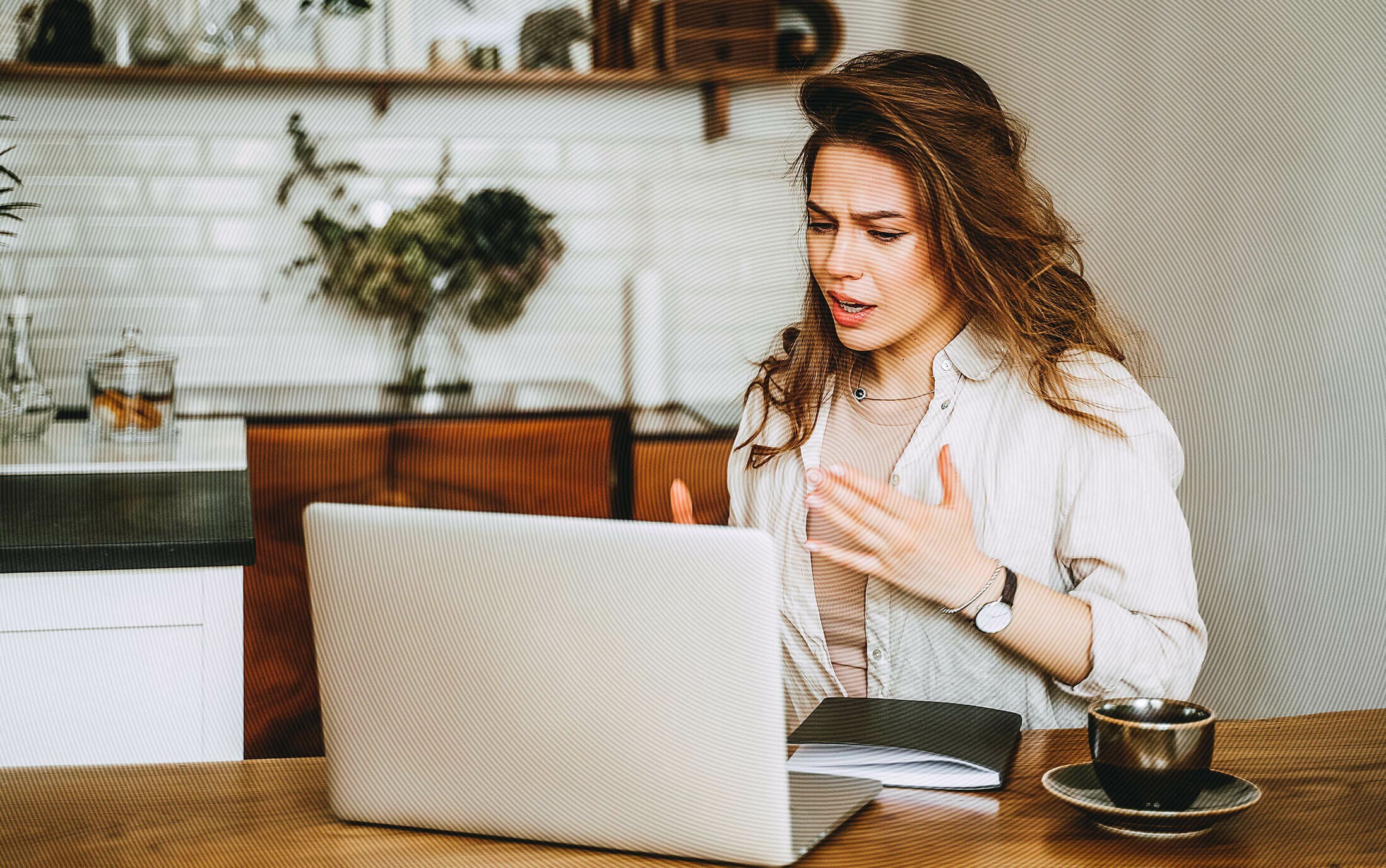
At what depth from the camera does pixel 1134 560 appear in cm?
81

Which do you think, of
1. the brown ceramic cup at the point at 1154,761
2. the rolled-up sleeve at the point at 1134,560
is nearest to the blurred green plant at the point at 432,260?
the rolled-up sleeve at the point at 1134,560

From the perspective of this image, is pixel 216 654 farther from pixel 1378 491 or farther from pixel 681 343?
pixel 1378 491

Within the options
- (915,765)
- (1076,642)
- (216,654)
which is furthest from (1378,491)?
(216,654)

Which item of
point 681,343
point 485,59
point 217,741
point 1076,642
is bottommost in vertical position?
point 217,741

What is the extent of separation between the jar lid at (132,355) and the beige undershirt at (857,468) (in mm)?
699

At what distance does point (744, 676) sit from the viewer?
0.45 meters

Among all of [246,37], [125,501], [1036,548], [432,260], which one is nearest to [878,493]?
[1036,548]

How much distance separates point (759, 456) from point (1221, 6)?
0.55m

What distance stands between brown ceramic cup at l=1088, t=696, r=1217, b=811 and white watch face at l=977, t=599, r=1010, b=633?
0.25 m

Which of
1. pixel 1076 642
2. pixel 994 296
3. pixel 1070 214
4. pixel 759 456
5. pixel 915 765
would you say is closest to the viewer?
pixel 915 765

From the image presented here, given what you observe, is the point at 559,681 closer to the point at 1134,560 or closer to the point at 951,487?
the point at 951,487

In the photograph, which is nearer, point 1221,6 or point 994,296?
point 994,296

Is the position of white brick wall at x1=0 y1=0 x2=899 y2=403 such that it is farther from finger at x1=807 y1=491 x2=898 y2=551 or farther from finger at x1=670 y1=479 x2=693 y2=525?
finger at x1=807 y1=491 x2=898 y2=551

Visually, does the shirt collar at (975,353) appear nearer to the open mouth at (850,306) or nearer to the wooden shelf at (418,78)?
the open mouth at (850,306)
